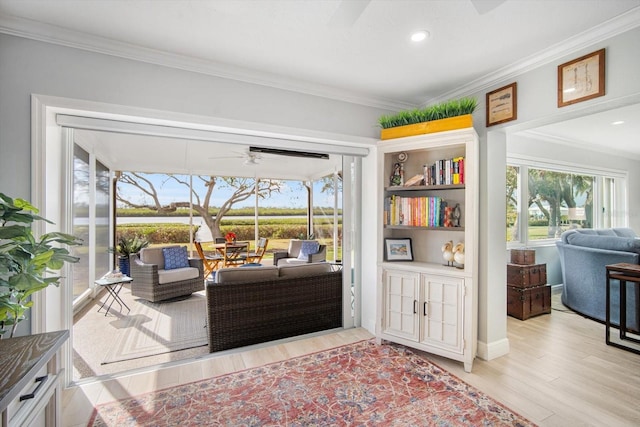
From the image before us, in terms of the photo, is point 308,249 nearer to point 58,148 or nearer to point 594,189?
A: point 58,148

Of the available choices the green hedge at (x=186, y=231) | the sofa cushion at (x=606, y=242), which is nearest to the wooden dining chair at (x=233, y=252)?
the green hedge at (x=186, y=231)

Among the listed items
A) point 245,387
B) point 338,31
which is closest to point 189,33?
point 338,31

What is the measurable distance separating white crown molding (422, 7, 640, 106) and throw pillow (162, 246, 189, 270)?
14.9ft

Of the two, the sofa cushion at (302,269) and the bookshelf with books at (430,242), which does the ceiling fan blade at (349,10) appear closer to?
the bookshelf with books at (430,242)

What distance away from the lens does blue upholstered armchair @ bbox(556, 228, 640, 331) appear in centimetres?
338

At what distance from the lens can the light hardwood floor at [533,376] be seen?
1.97m

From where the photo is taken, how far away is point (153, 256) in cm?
478

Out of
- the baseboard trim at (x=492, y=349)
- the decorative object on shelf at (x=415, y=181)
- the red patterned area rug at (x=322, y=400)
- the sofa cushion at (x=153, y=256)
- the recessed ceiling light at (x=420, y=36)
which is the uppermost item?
the recessed ceiling light at (x=420, y=36)

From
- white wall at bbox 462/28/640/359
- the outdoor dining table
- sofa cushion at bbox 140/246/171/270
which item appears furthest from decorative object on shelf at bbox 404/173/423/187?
sofa cushion at bbox 140/246/171/270

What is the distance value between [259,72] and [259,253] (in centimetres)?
453

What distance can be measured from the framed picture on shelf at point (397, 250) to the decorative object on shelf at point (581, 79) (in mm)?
1661

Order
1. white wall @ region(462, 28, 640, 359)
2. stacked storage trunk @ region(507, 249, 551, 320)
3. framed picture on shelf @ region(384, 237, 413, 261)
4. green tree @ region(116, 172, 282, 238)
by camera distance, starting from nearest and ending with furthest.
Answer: white wall @ region(462, 28, 640, 359) → framed picture on shelf @ region(384, 237, 413, 261) → stacked storage trunk @ region(507, 249, 551, 320) → green tree @ region(116, 172, 282, 238)

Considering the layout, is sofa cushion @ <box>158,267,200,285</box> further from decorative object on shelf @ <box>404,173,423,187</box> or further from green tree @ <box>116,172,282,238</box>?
decorative object on shelf @ <box>404,173,423,187</box>

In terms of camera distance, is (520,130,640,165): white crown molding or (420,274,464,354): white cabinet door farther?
(520,130,640,165): white crown molding
